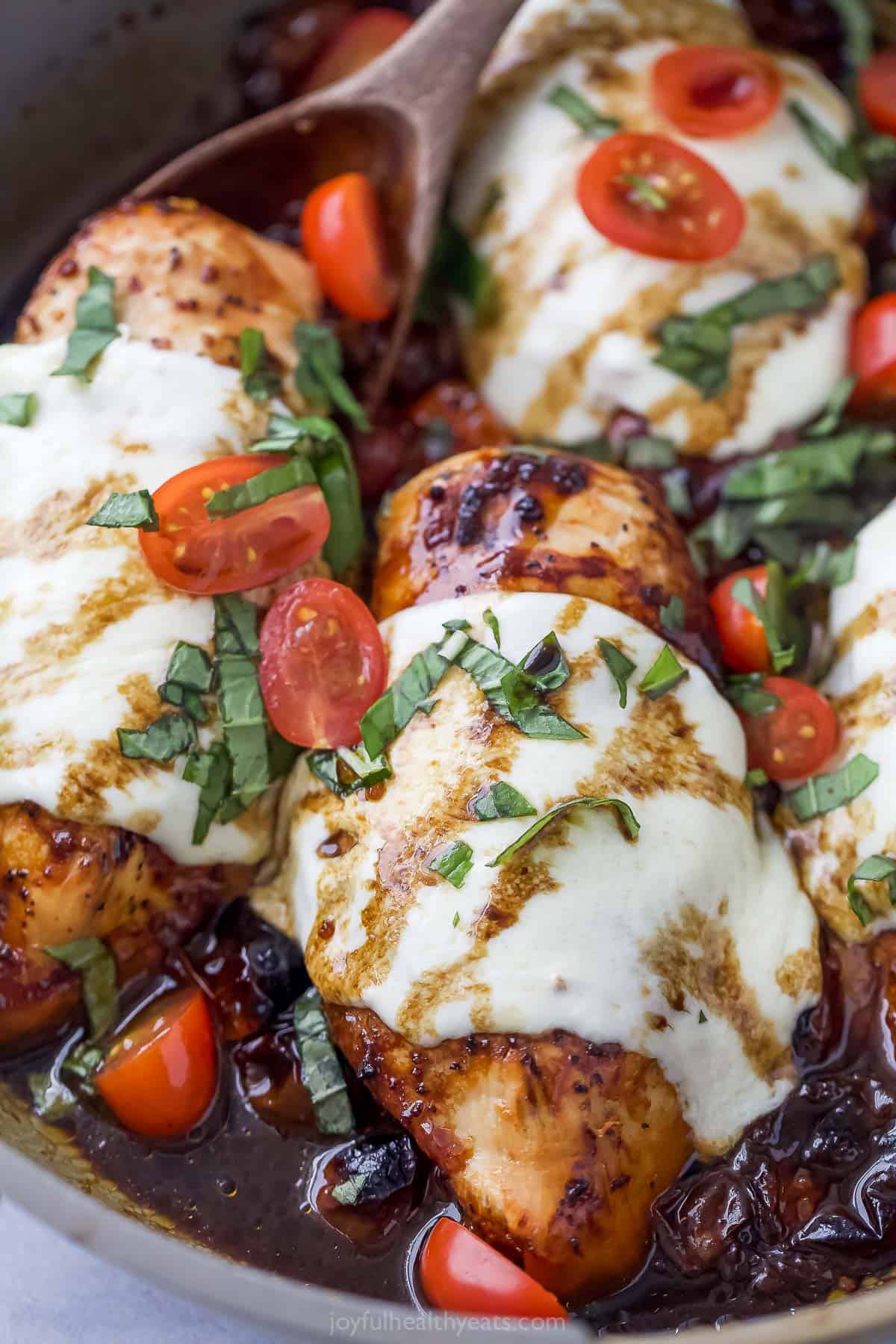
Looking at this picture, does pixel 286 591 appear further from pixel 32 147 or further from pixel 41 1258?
pixel 32 147

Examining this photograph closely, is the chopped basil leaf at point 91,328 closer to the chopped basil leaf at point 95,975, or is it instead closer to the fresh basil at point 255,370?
the fresh basil at point 255,370

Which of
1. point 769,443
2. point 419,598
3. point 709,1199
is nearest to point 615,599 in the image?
point 419,598

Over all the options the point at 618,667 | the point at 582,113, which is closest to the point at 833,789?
the point at 618,667

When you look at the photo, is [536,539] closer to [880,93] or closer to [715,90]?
[715,90]

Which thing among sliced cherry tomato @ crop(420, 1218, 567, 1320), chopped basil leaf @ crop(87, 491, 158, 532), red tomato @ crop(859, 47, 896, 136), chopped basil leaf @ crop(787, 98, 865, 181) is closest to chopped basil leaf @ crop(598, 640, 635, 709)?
chopped basil leaf @ crop(87, 491, 158, 532)

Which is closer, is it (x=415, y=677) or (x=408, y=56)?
(x=415, y=677)

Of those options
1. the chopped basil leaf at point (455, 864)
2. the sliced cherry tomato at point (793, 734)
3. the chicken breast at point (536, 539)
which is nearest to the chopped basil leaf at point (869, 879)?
the sliced cherry tomato at point (793, 734)

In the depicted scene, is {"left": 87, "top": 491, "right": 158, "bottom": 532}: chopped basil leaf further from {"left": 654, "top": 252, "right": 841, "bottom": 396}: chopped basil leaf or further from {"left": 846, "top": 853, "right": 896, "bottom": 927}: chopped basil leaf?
{"left": 846, "top": 853, "right": 896, "bottom": 927}: chopped basil leaf
